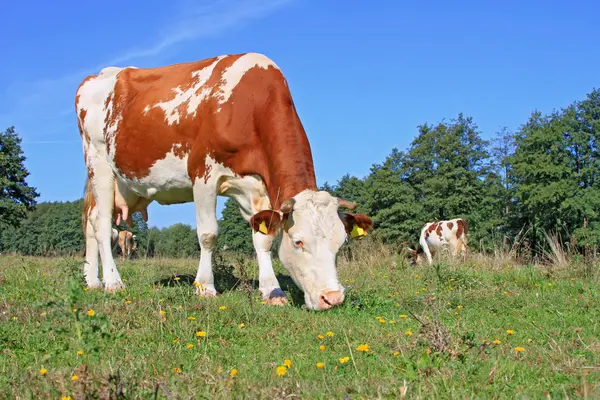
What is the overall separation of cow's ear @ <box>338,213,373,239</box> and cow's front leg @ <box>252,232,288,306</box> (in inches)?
35.3

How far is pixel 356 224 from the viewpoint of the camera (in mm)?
6309

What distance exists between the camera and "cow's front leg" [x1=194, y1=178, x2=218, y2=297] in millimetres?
7125

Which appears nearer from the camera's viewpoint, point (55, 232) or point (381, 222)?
point (381, 222)

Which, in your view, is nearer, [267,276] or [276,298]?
[276,298]

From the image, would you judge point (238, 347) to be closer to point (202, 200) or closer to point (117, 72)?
point (202, 200)

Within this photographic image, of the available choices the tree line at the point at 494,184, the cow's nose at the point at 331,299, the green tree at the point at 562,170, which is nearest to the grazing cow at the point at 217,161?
the cow's nose at the point at 331,299

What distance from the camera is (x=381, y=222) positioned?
1998 inches

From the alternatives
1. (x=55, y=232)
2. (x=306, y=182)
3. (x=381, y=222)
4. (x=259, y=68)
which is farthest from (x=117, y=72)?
(x=55, y=232)

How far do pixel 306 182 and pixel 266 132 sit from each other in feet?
3.10

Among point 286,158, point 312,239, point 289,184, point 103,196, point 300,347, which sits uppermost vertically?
point 103,196

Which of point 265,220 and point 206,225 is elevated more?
point 206,225

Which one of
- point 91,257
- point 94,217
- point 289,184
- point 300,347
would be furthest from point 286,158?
point 91,257

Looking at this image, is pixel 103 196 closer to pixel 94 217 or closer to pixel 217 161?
pixel 94 217

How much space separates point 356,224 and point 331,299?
1145 mm
